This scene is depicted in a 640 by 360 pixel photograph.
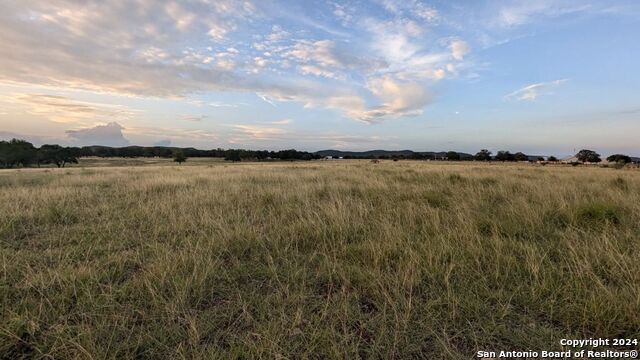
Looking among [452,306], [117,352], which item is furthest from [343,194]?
[117,352]

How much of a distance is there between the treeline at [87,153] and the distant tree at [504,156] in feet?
190

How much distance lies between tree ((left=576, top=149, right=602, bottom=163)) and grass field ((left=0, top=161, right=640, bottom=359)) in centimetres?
8062

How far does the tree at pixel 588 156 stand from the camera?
69.2 meters

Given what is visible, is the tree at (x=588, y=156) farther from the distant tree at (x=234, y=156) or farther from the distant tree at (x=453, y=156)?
the distant tree at (x=234, y=156)

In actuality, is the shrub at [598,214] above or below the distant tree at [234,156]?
below

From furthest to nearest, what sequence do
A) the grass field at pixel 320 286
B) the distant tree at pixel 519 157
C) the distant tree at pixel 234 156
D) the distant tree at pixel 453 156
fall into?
1. the distant tree at pixel 234 156
2. the distant tree at pixel 453 156
3. the distant tree at pixel 519 157
4. the grass field at pixel 320 286

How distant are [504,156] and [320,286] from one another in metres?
99.6

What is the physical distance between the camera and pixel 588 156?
7038 cm

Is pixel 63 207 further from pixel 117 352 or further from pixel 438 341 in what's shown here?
pixel 438 341

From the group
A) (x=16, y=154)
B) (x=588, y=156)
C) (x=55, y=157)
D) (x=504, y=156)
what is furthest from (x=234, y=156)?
(x=588, y=156)

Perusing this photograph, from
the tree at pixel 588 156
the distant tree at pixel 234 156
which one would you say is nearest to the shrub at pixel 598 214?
the tree at pixel 588 156

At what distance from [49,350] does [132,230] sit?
3683mm

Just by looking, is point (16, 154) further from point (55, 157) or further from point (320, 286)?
point (320, 286)

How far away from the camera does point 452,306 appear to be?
307 centimetres
